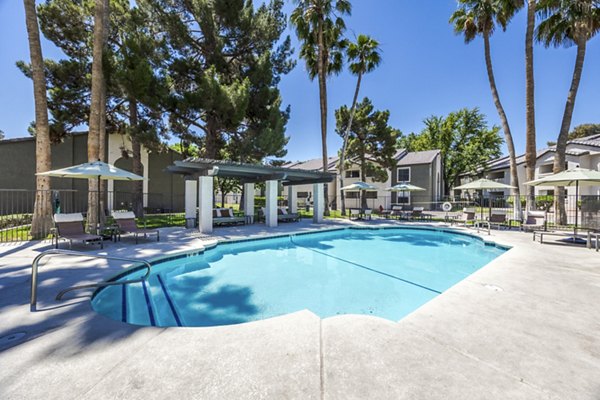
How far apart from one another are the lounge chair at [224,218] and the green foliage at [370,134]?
13369mm

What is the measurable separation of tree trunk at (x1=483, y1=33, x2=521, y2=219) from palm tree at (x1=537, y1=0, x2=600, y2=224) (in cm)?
162

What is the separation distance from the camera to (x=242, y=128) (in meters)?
16.5

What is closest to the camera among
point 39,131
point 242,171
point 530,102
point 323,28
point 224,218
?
point 39,131

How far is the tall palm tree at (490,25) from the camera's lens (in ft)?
45.1

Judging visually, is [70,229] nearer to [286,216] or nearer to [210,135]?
[210,135]

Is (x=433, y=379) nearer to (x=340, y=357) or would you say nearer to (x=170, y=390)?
(x=340, y=357)

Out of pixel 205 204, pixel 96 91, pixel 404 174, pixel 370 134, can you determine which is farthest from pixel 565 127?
pixel 96 91

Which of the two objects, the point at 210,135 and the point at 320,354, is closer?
the point at 320,354

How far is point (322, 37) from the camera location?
60.0 ft

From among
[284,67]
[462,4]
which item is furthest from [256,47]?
[462,4]

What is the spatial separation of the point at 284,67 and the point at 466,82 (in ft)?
52.9

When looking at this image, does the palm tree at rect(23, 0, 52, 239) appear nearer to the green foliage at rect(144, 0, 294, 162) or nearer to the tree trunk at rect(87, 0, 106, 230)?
the tree trunk at rect(87, 0, 106, 230)

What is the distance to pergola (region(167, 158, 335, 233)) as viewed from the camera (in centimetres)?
1120

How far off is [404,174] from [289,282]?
2553 centimetres
